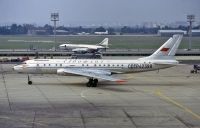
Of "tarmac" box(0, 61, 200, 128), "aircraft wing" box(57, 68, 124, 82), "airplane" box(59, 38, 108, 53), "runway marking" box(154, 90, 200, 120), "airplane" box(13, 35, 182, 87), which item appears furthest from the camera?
"airplane" box(59, 38, 108, 53)

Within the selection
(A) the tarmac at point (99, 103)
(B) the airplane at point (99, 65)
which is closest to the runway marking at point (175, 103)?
(A) the tarmac at point (99, 103)

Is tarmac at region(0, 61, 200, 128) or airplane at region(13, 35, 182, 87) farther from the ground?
airplane at region(13, 35, 182, 87)

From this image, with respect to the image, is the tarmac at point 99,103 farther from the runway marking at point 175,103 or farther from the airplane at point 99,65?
the airplane at point 99,65

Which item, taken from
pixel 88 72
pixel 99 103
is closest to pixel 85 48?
pixel 88 72

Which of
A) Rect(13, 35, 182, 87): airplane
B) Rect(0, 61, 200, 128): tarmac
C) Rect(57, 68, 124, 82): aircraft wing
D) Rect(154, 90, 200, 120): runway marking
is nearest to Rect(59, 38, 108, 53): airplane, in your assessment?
Rect(0, 61, 200, 128): tarmac

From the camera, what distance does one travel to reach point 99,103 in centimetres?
4625

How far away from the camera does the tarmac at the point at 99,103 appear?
36.6 metres

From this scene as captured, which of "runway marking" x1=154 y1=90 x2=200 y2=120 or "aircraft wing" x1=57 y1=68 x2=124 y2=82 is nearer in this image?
"runway marking" x1=154 y1=90 x2=200 y2=120

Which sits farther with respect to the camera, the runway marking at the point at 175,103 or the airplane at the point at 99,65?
the airplane at the point at 99,65

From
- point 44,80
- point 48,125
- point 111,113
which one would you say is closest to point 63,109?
point 111,113

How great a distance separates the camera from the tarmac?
36594 mm

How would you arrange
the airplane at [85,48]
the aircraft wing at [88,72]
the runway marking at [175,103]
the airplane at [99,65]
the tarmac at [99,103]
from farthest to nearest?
the airplane at [85,48] → the airplane at [99,65] → the aircraft wing at [88,72] → the runway marking at [175,103] → the tarmac at [99,103]

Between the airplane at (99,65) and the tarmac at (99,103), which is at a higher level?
the airplane at (99,65)

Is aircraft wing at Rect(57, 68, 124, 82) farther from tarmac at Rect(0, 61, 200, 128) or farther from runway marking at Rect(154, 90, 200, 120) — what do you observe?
runway marking at Rect(154, 90, 200, 120)
